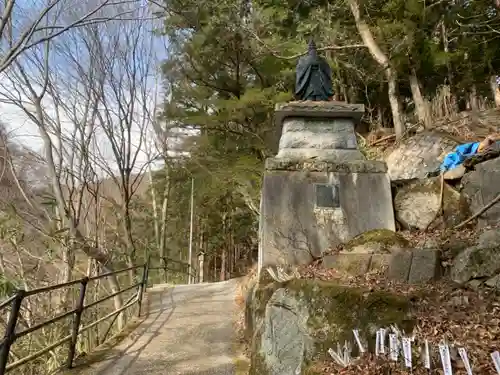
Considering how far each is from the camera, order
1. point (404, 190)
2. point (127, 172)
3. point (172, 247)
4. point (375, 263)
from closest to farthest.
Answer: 1. point (375, 263)
2. point (404, 190)
3. point (127, 172)
4. point (172, 247)

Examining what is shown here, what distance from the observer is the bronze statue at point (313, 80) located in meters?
6.36

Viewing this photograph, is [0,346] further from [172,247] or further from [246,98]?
[172,247]

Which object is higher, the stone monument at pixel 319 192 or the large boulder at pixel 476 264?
the stone monument at pixel 319 192

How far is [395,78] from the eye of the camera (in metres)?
10.8

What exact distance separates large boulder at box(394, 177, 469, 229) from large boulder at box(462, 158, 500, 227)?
213 millimetres

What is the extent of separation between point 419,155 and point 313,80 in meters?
4.33

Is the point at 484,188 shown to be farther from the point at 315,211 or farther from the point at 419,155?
the point at 419,155

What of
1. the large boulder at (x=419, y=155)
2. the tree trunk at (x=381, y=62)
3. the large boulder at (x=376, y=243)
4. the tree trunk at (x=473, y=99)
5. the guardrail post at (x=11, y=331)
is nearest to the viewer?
the guardrail post at (x=11, y=331)

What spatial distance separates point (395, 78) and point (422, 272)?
27.0 feet

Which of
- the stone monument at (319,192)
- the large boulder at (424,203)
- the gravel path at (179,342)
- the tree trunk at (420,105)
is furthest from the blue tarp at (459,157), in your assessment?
the tree trunk at (420,105)

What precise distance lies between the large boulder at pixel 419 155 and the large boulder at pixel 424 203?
3.09 metres

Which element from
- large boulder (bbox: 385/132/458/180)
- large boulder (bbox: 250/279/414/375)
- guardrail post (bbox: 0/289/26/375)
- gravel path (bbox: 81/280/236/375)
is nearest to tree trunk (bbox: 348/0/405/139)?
large boulder (bbox: 385/132/458/180)

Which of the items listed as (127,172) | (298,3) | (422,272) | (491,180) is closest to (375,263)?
(422,272)

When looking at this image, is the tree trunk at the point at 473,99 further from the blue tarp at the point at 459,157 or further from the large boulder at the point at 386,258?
the large boulder at the point at 386,258
